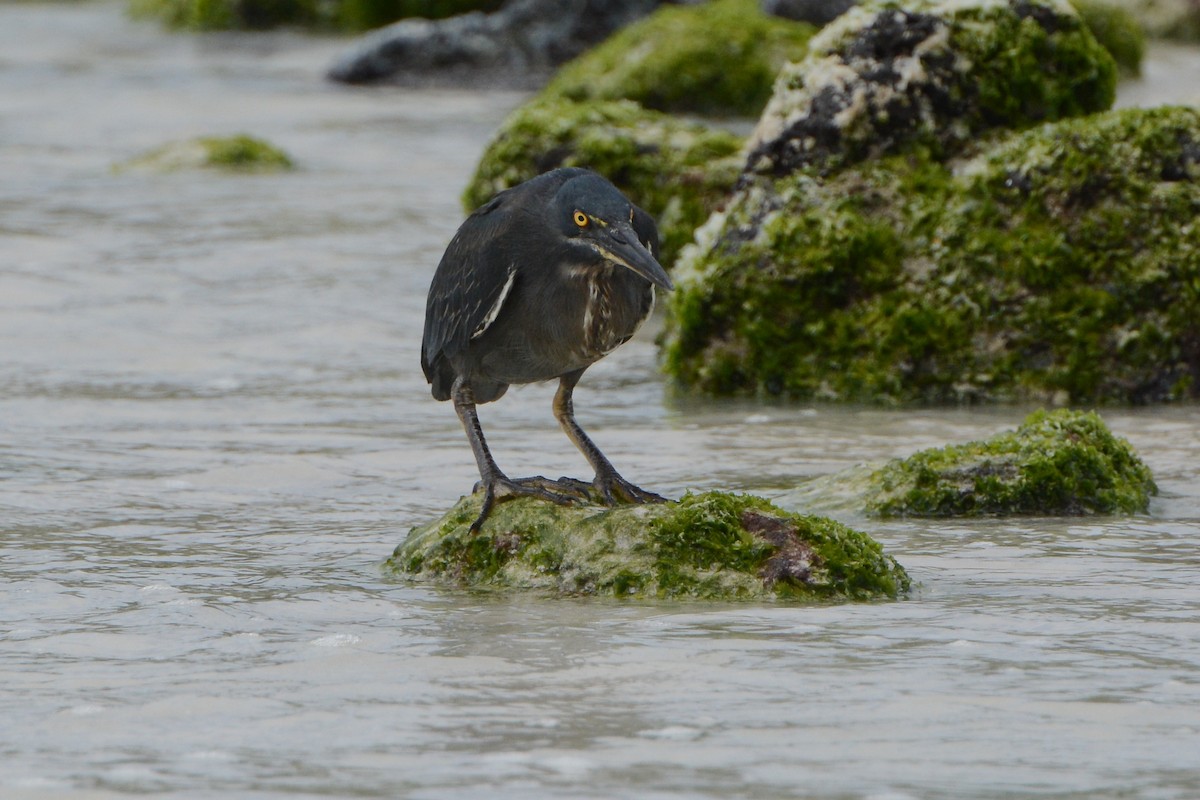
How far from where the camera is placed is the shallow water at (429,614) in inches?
159

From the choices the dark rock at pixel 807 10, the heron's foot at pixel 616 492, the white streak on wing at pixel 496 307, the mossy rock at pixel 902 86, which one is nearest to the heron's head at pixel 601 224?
the white streak on wing at pixel 496 307

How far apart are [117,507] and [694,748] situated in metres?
3.64

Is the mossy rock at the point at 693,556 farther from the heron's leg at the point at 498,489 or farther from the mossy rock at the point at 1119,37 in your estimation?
the mossy rock at the point at 1119,37

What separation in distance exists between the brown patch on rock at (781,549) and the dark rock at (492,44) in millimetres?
20268

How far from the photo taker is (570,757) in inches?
160

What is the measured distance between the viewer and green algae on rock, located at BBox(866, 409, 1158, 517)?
6.64 metres

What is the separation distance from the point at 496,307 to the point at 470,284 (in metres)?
0.17

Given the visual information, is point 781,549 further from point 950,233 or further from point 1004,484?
point 950,233

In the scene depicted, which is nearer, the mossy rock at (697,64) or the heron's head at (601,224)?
the heron's head at (601,224)

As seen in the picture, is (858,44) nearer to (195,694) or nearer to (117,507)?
(117,507)

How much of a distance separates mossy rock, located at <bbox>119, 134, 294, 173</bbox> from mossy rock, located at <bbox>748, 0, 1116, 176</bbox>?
8.96m

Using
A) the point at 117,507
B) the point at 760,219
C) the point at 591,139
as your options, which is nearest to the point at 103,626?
the point at 117,507

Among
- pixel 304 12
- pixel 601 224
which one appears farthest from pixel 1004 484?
pixel 304 12

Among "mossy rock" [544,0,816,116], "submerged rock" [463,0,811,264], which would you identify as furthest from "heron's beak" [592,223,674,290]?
"mossy rock" [544,0,816,116]
